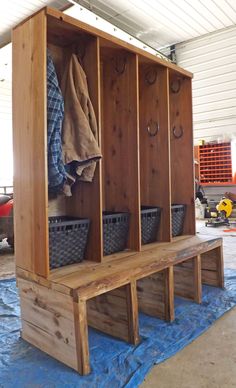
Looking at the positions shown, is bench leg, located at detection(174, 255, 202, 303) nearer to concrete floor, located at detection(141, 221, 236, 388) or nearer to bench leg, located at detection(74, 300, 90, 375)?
concrete floor, located at detection(141, 221, 236, 388)

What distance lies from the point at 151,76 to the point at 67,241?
1577 mm

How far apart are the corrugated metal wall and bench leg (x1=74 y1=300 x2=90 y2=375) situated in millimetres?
6746

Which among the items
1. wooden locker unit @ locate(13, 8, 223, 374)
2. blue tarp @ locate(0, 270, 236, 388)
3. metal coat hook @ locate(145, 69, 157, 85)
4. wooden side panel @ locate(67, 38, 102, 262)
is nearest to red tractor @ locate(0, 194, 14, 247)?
blue tarp @ locate(0, 270, 236, 388)

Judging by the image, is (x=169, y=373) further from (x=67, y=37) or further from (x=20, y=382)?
(x=67, y=37)

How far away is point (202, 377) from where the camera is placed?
1519 millimetres

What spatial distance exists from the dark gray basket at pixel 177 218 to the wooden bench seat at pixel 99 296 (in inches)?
10.5

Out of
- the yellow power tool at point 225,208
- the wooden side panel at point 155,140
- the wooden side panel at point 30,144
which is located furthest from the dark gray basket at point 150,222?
the yellow power tool at point 225,208

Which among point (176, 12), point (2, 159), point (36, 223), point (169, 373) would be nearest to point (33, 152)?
point (36, 223)

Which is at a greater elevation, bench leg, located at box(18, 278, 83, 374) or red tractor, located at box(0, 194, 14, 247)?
red tractor, located at box(0, 194, 14, 247)

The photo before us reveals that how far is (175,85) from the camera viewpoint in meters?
2.88

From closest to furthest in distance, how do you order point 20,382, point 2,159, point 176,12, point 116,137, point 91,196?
point 20,382 < point 91,196 < point 116,137 < point 176,12 < point 2,159

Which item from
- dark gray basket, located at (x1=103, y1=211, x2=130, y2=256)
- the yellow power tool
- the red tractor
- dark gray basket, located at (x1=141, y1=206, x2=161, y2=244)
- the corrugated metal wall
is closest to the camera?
dark gray basket, located at (x1=103, y1=211, x2=130, y2=256)

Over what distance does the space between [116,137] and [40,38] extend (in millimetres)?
889

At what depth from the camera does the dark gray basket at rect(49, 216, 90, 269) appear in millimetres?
1790
